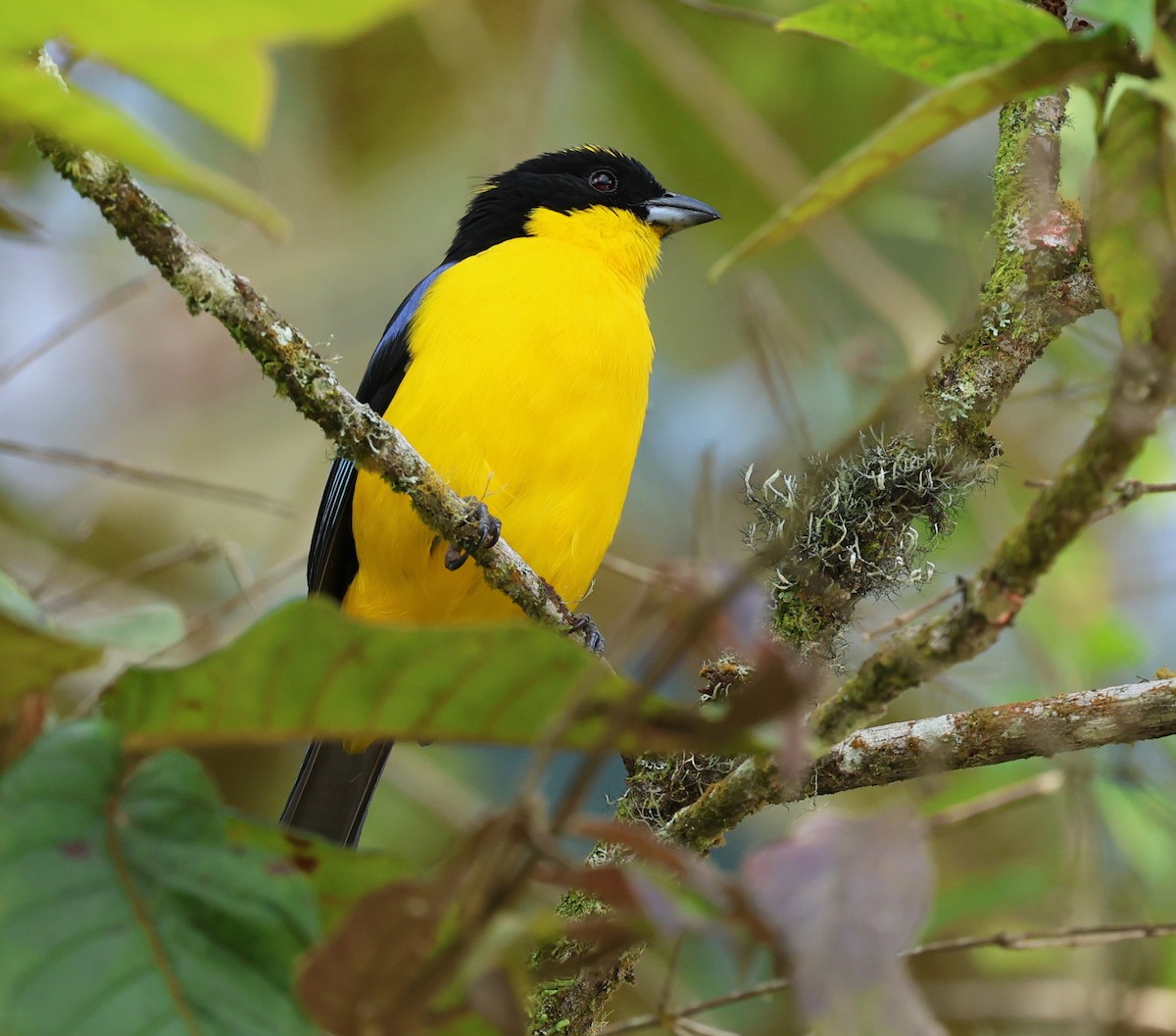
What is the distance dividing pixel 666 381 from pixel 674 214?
6.79 ft

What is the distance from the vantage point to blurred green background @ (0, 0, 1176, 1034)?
→ 3.66 metres

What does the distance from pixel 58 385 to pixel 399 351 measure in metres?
3.14

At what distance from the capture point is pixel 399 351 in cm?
388

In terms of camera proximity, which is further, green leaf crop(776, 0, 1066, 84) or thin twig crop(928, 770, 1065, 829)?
thin twig crop(928, 770, 1065, 829)

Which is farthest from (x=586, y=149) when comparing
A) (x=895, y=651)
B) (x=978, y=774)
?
(x=895, y=651)

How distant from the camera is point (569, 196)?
14.5 ft

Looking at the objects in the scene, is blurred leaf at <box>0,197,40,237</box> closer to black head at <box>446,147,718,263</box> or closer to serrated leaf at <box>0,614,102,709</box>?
black head at <box>446,147,718,263</box>

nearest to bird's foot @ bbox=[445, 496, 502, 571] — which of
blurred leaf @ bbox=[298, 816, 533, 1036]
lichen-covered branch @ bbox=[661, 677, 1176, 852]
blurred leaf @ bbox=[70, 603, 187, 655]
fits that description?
lichen-covered branch @ bbox=[661, 677, 1176, 852]

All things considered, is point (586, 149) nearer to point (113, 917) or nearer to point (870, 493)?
point (870, 493)

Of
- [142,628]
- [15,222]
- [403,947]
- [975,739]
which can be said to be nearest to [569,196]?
[15,222]

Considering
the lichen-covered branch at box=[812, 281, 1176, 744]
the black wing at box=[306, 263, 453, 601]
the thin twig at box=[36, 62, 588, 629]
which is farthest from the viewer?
the black wing at box=[306, 263, 453, 601]

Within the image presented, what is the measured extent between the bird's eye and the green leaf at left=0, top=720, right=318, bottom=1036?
374cm

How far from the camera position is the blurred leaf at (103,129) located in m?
0.78

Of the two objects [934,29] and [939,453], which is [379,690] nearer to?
[934,29]
